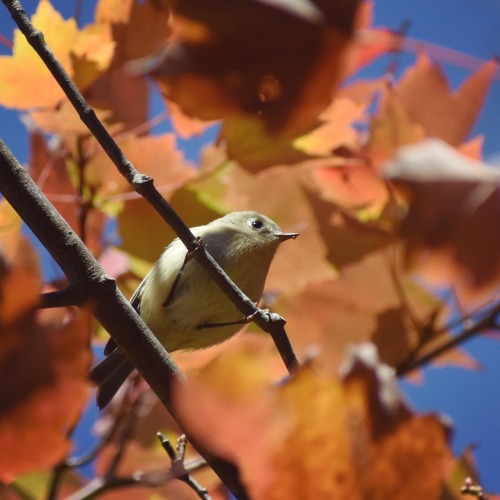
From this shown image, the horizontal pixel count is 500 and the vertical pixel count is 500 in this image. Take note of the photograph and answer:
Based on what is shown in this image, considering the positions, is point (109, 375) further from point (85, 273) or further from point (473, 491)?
point (473, 491)

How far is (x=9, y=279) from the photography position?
12.0 inches

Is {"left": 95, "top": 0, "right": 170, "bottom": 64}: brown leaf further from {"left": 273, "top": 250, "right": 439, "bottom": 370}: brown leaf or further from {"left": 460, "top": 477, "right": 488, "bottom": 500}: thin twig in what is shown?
{"left": 460, "top": 477, "right": 488, "bottom": 500}: thin twig

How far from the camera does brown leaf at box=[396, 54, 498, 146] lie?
0.55 m

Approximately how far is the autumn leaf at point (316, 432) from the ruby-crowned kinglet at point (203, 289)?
799 mm

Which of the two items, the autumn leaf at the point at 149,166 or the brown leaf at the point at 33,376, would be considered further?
the autumn leaf at the point at 149,166

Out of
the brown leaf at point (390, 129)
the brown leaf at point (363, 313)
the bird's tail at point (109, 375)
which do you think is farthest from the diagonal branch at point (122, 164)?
the bird's tail at point (109, 375)

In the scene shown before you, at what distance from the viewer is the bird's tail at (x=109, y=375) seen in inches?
43.2

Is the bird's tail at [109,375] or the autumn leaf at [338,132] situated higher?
the autumn leaf at [338,132]

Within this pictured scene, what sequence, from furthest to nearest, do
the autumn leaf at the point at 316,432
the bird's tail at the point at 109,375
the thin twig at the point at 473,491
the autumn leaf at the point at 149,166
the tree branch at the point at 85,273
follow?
the bird's tail at the point at 109,375
the autumn leaf at the point at 149,166
the tree branch at the point at 85,273
the thin twig at the point at 473,491
the autumn leaf at the point at 316,432

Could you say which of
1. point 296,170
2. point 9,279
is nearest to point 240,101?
point 9,279

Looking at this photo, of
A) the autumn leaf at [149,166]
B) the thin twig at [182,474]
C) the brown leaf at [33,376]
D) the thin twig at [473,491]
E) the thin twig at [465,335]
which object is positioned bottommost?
the thin twig at [182,474]

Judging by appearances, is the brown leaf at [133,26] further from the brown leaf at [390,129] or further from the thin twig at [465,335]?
the thin twig at [465,335]

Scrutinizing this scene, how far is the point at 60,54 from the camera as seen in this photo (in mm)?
615

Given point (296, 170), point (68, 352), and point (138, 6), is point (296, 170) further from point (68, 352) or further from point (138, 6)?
point (68, 352)
